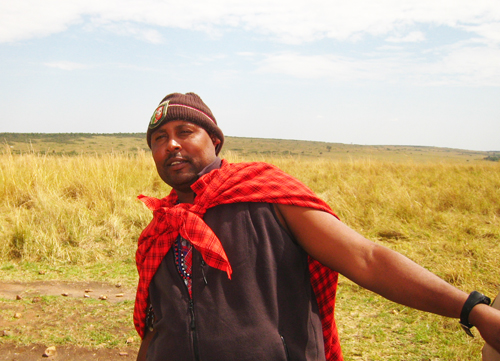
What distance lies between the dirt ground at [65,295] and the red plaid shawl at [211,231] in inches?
61.9

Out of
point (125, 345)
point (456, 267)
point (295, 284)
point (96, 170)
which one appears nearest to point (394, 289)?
point (295, 284)

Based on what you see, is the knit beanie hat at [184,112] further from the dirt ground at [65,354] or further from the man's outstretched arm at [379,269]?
the dirt ground at [65,354]

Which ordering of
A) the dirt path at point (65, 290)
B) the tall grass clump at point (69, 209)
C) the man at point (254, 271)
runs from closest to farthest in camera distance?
the man at point (254, 271)
the dirt path at point (65, 290)
the tall grass clump at point (69, 209)

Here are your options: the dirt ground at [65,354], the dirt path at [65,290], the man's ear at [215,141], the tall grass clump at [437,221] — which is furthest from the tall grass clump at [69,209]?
the man's ear at [215,141]

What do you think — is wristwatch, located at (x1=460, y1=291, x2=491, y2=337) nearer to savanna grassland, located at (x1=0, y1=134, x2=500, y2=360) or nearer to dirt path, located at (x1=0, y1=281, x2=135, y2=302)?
savanna grassland, located at (x1=0, y1=134, x2=500, y2=360)

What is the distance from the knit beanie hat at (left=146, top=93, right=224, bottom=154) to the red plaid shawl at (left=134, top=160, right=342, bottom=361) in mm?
254

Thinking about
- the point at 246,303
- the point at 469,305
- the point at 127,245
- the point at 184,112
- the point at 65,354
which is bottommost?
the point at 65,354

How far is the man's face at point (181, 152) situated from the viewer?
176cm

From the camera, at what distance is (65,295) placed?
4.18 meters

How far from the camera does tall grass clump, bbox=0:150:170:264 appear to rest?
17.3ft

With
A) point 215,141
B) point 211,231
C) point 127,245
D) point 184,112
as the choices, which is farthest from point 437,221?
point 211,231

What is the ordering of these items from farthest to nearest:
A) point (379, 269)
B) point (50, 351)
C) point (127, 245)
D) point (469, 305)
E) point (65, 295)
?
point (127, 245)
point (65, 295)
point (50, 351)
point (379, 269)
point (469, 305)

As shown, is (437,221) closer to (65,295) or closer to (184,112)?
(65,295)

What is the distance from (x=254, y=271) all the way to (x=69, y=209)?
5.43 metres
